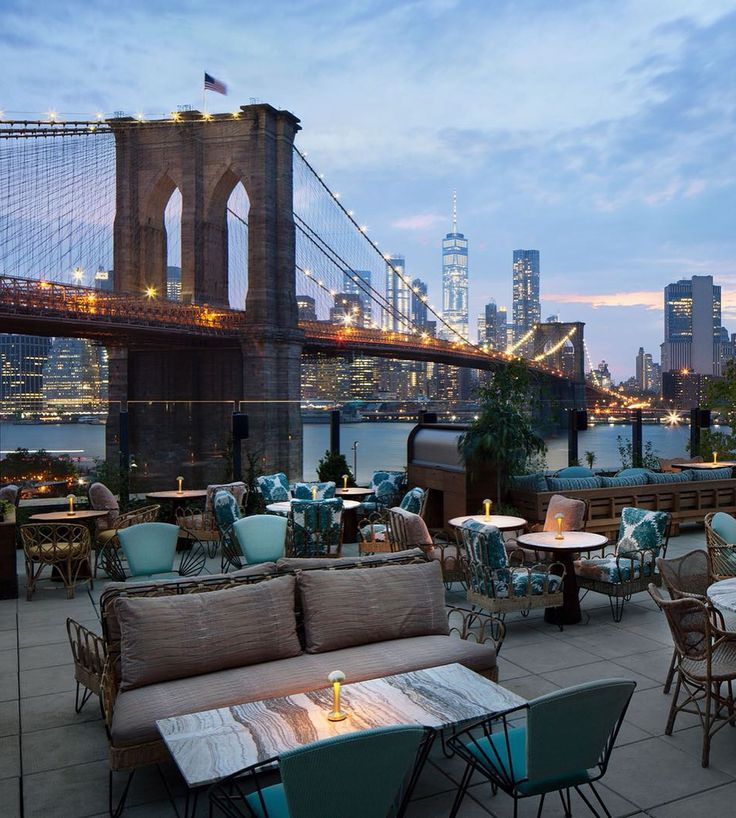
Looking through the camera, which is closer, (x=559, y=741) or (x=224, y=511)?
(x=559, y=741)

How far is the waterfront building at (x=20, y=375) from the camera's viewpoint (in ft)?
53.4

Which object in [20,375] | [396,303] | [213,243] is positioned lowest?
[20,375]

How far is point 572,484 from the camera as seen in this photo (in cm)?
944

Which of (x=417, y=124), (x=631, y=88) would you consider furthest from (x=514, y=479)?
(x=417, y=124)

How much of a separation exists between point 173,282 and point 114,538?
29.4m

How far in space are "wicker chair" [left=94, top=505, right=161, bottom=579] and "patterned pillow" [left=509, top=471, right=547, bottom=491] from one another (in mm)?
4058

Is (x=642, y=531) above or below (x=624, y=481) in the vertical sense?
below

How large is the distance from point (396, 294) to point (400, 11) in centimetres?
5177

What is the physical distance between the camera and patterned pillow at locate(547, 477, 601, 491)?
30.8ft

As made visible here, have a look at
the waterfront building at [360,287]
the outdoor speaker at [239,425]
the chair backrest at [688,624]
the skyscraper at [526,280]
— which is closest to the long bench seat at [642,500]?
the outdoor speaker at [239,425]

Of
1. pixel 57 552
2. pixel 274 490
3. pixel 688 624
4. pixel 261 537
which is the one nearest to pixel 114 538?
pixel 57 552

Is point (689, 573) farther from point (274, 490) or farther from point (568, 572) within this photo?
point (274, 490)

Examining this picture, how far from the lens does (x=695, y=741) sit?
4000mm

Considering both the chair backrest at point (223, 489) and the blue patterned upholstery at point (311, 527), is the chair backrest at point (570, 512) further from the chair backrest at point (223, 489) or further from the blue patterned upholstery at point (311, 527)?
the chair backrest at point (223, 489)
